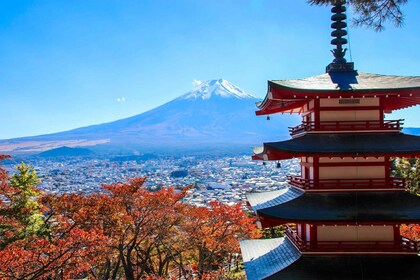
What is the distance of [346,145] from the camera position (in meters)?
9.52

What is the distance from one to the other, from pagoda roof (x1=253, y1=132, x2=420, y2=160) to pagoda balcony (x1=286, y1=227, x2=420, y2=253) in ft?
7.30

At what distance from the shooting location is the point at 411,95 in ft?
31.3

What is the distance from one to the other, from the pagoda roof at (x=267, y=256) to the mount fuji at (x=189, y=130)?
5793 inches

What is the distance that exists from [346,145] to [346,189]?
3.73 ft

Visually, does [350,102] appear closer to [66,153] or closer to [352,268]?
[352,268]

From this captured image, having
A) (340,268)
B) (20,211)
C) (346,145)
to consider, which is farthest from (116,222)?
(346,145)

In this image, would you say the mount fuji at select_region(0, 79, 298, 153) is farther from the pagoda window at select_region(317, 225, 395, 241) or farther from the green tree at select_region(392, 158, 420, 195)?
the pagoda window at select_region(317, 225, 395, 241)

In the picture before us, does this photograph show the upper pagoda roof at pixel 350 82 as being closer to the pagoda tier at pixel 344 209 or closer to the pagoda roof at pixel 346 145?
the pagoda roof at pixel 346 145

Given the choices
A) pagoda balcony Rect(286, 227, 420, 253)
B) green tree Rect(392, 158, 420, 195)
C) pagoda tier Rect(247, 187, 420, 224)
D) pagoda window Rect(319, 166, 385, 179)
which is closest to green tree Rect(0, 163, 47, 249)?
pagoda tier Rect(247, 187, 420, 224)

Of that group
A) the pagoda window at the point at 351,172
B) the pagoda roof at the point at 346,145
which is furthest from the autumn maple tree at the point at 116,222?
the pagoda window at the point at 351,172

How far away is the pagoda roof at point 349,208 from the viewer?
898cm

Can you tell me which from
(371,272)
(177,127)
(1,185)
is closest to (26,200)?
(1,185)

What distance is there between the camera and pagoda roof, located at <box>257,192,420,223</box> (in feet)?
29.5

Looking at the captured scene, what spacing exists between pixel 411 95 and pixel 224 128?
172 metres
